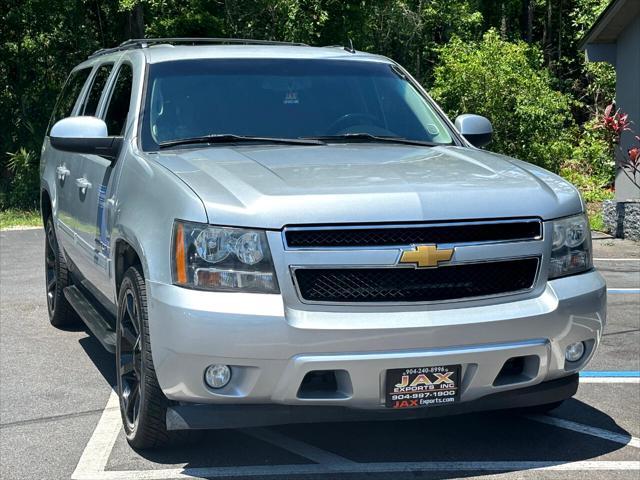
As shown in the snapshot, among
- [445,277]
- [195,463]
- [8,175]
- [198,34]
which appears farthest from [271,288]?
[198,34]

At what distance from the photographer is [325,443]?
16.7 ft

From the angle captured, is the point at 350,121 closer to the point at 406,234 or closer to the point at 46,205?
the point at 406,234

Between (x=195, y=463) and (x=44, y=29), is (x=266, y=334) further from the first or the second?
(x=44, y=29)

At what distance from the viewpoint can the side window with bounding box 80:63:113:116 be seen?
6.79 meters

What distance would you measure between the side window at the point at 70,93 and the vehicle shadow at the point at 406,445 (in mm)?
3398

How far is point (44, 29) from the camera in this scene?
67.4ft

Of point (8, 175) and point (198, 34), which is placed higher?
point (198, 34)

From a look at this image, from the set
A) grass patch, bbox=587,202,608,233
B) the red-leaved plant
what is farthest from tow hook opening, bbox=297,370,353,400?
the red-leaved plant

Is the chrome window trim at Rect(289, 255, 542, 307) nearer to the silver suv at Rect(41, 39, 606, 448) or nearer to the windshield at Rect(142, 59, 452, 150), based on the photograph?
the silver suv at Rect(41, 39, 606, 448)

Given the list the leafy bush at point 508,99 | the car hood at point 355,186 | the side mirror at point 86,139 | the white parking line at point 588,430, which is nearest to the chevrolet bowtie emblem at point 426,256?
the car hood at point 355,186

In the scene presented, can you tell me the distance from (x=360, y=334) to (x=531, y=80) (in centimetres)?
1938

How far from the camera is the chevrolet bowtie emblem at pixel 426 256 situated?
14.0 ft

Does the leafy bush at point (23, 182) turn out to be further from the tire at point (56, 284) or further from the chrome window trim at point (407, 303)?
the chrome window trim at point (407, 303)

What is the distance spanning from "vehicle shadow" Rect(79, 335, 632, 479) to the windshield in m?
1.55
